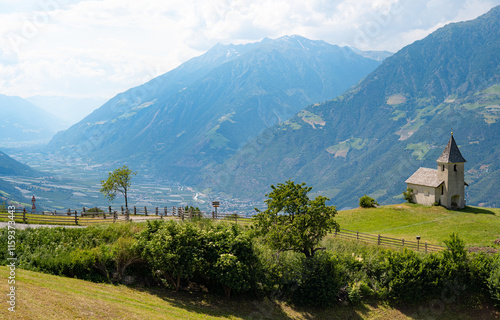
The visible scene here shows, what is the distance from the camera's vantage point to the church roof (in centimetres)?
6373

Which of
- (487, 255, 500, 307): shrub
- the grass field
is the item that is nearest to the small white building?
(487, 255, 500, 307): shrub

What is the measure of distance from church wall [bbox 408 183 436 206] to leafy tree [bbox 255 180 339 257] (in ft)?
123

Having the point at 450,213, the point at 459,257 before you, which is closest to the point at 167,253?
the point at 459,257

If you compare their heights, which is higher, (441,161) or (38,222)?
(441,161)

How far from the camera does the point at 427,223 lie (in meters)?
55.0

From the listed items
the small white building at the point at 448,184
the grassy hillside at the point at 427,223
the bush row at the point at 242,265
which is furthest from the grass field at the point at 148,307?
the small white building at the point at 448,184

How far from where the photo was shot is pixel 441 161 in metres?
63.7

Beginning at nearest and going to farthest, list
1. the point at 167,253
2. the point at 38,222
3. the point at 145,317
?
the point at 145,317 → the point at 167,253 → the point at 38,222

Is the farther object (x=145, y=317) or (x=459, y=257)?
(x=459, y=257)

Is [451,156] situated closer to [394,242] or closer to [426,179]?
[426,179]

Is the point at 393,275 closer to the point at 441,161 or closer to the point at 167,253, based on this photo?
the point at 167,253

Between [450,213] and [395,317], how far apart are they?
105 feet

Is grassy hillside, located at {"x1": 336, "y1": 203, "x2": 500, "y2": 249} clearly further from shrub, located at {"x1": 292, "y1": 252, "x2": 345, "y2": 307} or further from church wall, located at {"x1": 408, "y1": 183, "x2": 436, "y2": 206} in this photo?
shrub, located at {"x1": 292, "y1": 252, "x2": 345, "y2": 307}

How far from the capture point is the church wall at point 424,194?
64.1 m
